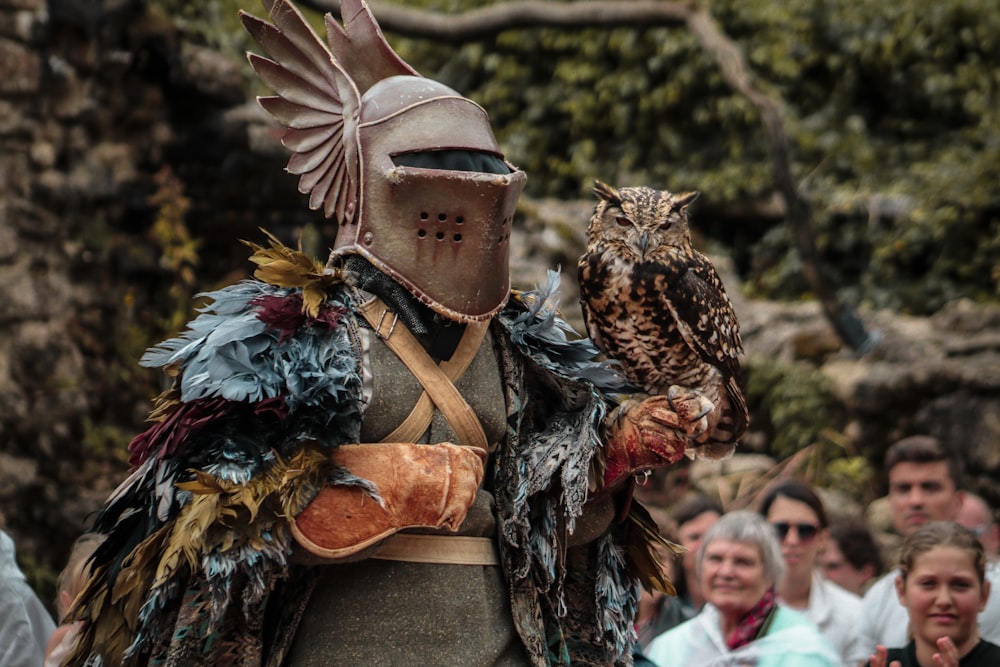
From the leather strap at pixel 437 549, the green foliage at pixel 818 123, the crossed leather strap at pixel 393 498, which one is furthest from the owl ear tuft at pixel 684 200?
the green foliage at pixel 818 123

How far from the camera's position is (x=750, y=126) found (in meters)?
12.2

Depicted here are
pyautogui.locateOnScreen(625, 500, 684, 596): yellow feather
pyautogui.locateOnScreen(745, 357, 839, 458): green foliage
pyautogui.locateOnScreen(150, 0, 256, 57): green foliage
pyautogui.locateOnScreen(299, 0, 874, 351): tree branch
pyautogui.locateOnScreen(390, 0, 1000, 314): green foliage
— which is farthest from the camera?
pyautogui.locateOnScreen(390, 0, 1000, 314): green foliage

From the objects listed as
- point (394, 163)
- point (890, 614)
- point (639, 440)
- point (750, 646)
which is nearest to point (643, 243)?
point (639, 440)

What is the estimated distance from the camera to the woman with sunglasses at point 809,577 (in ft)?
17.3

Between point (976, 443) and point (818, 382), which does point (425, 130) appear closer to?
point (976, 443)

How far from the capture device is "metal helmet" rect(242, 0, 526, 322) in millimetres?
3186

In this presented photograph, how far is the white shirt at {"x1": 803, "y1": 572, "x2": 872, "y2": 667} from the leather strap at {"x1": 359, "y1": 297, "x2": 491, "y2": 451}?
250cm

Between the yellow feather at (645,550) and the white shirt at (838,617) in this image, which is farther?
the white shirt at (838,617)

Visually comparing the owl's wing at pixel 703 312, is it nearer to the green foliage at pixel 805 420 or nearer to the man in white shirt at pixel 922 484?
the man in white shirt at pixel 922 484

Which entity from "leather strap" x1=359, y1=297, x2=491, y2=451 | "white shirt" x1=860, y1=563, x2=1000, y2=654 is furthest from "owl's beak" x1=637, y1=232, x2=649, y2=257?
"white shirt" x1=860, y1=563, x2=1000, y2=654

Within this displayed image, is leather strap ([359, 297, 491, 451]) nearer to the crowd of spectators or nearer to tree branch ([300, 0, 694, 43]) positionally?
the crowd of spectators

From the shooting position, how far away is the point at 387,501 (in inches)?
116

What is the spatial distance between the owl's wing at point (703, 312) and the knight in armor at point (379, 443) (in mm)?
217

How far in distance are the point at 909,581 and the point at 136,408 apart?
471cm
